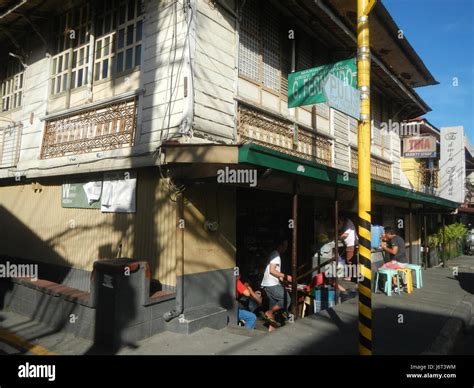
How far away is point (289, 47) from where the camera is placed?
931 centimetres

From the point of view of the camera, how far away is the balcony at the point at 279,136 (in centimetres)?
759

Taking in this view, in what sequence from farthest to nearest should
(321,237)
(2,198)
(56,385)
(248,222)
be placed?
(2,198) < (321,237) < (248,222) < (56,385)

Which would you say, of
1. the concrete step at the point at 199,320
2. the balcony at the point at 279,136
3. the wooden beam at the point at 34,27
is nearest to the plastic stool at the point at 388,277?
the balcony at the point at 279,136

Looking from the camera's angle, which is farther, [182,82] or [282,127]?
[282,127]

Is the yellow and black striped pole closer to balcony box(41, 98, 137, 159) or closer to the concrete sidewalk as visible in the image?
the concrete sidewalk

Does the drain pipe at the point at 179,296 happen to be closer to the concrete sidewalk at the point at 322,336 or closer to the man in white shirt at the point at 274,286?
the concrete sidewalk at the point at 322,336

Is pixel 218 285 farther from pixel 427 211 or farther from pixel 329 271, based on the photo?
pixel 427 211

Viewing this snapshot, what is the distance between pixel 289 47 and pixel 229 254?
5.58 metres

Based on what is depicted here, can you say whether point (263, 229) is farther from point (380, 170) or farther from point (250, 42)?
A: point (380, 170)

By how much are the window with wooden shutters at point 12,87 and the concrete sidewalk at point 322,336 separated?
19.7ft

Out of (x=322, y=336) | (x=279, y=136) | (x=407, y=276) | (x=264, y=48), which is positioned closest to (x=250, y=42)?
(x=264, y=48)

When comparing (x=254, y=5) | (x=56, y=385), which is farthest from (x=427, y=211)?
(x=56, y=385)

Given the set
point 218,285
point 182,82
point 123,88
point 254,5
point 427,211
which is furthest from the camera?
point 427,211

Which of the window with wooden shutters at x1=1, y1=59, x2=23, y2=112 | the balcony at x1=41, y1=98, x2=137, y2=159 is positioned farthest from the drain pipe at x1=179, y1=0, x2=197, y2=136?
the window with wooden shutters at x1=1, y1=59, x2=23, y2=112
